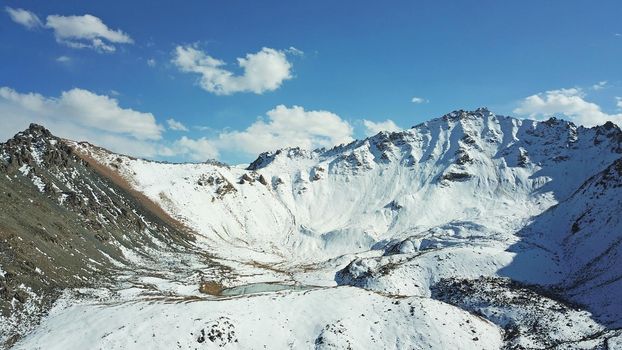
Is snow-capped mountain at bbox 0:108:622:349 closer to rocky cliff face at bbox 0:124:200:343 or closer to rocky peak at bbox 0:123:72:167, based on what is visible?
rocky peak at bbox 0:123:72:167

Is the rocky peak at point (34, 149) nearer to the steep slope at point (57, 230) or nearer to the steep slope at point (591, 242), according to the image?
the steep slope at point (57, 230)

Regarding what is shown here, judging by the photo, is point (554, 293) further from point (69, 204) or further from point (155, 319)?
point (69, 204)

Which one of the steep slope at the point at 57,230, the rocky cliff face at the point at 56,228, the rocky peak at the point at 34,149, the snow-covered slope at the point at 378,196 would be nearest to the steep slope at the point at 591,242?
the snow-covered slope at the point at 378,196

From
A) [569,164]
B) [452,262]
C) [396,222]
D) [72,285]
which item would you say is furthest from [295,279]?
[569,164]

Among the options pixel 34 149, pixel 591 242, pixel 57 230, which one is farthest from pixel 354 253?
pixel 34 149

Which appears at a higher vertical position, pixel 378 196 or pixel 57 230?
pixel 378 196

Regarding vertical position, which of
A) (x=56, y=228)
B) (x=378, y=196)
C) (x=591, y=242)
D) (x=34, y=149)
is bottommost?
(x=56, y=228)

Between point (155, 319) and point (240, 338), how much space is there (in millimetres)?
8076

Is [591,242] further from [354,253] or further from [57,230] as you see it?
[57,230]

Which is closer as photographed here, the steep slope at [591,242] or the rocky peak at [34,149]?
the steep slope at [591,242]

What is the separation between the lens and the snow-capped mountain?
42.4m

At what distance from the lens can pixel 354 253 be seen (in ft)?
404

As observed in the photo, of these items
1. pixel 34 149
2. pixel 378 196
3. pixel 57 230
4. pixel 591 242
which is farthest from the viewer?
pixel 378 196

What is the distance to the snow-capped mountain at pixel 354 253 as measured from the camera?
42.4m
